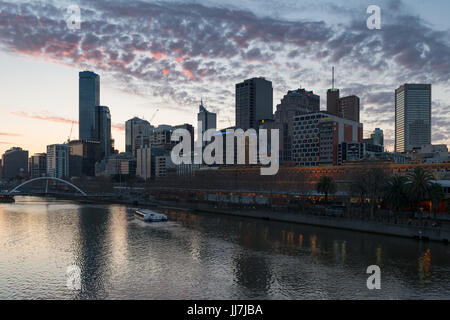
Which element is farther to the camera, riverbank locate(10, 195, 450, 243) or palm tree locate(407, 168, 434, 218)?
palm tree locate(407, 168, 434, 218)

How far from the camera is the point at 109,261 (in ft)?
147

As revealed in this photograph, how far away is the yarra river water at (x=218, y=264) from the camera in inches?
1321

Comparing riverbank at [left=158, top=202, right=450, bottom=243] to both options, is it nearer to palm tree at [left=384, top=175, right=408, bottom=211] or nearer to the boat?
palm tree at [left=384, top=175, right=408, bottom=211]

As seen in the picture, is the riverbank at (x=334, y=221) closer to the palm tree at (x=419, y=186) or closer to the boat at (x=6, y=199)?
the palm tree at (x=419, y=186)

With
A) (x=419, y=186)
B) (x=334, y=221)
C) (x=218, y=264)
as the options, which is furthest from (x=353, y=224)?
(x=218, y=264)

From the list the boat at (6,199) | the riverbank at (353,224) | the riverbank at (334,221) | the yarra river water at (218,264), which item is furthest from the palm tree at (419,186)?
the boat at (6,199)

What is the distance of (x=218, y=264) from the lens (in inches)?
1704

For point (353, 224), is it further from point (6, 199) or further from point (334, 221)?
point (6, 199)

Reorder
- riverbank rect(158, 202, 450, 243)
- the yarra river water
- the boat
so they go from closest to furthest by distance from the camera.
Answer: the yarra river water
riverbank rect(158, 202, 450, 243)
the boat

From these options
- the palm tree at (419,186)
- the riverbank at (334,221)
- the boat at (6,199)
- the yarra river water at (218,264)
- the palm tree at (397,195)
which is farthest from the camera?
the boat at (6,199)

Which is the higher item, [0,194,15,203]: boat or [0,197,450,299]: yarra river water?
[0,197,450,299]: yarra river water

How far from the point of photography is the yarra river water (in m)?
33.6

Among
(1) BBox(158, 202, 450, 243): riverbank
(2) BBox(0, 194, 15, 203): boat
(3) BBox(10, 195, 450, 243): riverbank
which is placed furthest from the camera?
(2) BBox(0, 194, 15, 203): boat

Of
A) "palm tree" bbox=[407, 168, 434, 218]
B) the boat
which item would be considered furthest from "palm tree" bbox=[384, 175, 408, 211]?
the boat
